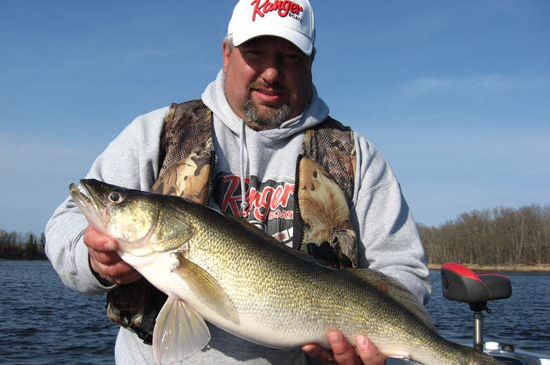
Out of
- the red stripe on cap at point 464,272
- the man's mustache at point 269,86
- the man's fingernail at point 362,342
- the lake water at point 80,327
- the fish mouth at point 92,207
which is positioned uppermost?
the man's mustache at point 269,86

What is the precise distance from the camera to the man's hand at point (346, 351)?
300 centimetres

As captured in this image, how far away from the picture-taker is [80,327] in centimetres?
1855

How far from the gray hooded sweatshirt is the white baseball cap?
50cm

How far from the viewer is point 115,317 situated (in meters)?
3.17

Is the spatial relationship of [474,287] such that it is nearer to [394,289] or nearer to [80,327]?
[394,289]

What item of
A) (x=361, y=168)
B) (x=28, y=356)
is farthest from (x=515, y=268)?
(x=361, y=168)

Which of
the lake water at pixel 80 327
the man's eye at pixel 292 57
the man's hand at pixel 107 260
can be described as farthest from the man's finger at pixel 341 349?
the lake water at pixel 80 327

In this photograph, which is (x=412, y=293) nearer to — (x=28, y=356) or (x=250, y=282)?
(x=250, y=282)

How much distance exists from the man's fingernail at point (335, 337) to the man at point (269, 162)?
0.45 metres

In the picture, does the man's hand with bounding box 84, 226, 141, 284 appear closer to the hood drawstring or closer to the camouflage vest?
the camouflage vest

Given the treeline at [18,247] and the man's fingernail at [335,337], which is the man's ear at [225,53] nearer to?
the man's fingernail at [335,337]

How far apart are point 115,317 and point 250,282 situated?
931 millimetres

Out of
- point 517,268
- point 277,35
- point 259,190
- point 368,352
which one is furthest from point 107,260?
point 517,268

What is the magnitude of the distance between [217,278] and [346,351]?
2.93 feet
